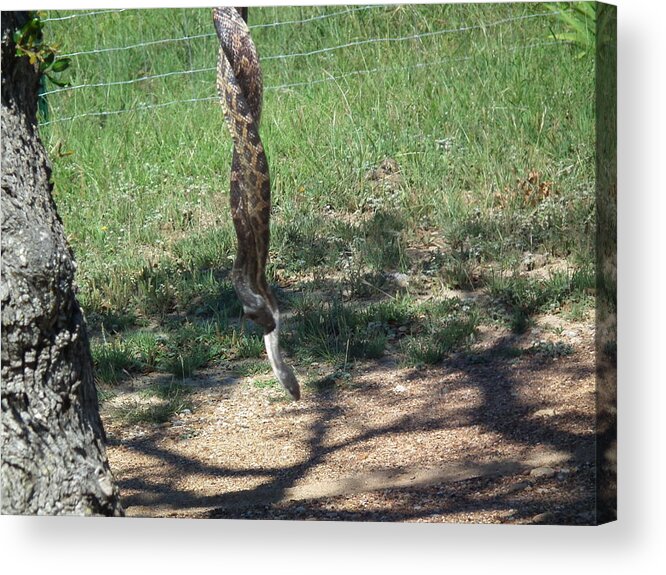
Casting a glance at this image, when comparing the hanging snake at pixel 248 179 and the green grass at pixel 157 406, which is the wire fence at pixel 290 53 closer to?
the hanging snake at pixel 248 179

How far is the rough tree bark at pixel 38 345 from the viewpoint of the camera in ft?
12.6

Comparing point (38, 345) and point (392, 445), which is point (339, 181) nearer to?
point (392, 445)

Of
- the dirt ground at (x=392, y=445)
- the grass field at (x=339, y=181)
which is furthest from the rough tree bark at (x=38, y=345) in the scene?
the grass field at (x=339, y=181)

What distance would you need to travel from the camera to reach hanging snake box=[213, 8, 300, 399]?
413cm

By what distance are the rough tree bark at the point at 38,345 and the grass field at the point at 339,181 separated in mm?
768

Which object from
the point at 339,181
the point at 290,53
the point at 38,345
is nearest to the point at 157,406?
the point at 38,345

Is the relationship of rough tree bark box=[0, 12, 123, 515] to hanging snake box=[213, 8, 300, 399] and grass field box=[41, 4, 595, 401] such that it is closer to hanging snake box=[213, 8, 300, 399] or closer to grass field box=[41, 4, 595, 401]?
hanging snake box=[213, 8, 300, 399]

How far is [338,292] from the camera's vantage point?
460 cm

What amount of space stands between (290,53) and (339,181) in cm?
52

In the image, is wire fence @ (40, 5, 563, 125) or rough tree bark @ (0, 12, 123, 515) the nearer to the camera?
rough tree bark @ (0, 12, 123, 515)

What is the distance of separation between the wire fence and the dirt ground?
3.49 feet

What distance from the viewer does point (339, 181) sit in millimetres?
4652

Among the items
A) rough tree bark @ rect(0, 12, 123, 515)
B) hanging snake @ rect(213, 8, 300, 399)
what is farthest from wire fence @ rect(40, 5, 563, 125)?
rough tree bark @ rect(0, 12, 123, 515)

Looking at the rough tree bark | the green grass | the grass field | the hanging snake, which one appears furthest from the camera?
the green grass
